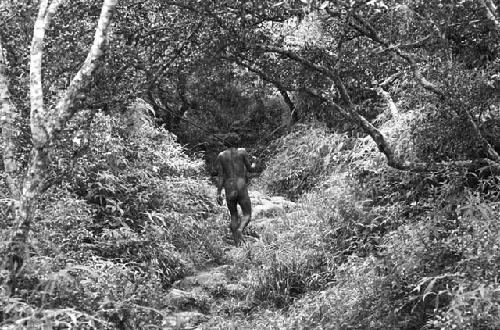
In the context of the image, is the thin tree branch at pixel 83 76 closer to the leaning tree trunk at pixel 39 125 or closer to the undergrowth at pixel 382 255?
the leaning tree trunk at pixel 39 125

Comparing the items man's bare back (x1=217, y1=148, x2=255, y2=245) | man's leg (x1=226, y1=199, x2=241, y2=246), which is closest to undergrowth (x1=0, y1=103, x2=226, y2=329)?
man's leg (x1=226, y1=199, x2=241, y2=246)

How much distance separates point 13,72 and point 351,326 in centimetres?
556

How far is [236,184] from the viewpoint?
11562 millimetres

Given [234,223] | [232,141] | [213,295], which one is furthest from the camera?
[232,141]

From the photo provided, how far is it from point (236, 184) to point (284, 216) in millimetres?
1099

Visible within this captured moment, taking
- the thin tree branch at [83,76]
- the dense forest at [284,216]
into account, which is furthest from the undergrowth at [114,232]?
the thin tree branch at [83,76]

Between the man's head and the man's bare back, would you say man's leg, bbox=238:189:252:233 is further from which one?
the man's head

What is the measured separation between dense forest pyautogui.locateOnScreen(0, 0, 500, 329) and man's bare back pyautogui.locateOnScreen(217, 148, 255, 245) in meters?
0.41

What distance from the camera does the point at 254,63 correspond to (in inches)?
305

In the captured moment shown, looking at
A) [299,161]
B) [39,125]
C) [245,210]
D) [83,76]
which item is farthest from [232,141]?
[39,125]

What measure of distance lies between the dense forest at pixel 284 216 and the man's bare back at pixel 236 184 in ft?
1.35

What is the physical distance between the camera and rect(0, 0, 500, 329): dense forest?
5562mm

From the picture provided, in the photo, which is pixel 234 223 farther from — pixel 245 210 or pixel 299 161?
pixel 299 161

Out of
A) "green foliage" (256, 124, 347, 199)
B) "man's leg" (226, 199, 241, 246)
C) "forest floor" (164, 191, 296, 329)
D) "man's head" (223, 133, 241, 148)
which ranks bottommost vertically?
"forest floor" (164, 191, 296, 329)
